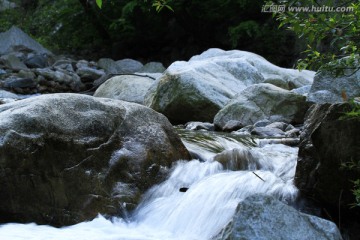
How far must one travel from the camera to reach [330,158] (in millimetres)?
3770

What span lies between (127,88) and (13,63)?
6.02 metres

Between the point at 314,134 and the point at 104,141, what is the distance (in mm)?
1629

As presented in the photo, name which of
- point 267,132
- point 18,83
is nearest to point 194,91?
point 267,132

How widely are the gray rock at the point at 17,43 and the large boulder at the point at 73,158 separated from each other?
14.6 metres

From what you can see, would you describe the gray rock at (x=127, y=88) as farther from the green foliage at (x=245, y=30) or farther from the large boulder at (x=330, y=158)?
the large boulder at (x=330, y=158)

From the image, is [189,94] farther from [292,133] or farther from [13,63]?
[13,63]

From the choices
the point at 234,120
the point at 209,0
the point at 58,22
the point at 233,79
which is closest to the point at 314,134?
the point at 234,120

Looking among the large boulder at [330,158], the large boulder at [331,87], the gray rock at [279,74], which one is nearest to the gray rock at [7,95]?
the gray rock at [279,74]

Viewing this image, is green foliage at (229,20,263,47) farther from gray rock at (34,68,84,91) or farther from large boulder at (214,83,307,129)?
large boulder at (214,83,307,129)

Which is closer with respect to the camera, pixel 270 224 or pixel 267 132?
pixel 270 224

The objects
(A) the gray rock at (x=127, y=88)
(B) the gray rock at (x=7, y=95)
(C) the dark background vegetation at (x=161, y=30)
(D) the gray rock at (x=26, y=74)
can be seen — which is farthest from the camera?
(C) the dark background vegetation at (x=161, y=30)

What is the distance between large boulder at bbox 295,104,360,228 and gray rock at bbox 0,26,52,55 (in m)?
15.7

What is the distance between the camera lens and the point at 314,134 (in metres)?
3.87

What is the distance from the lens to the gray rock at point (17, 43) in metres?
18.4
